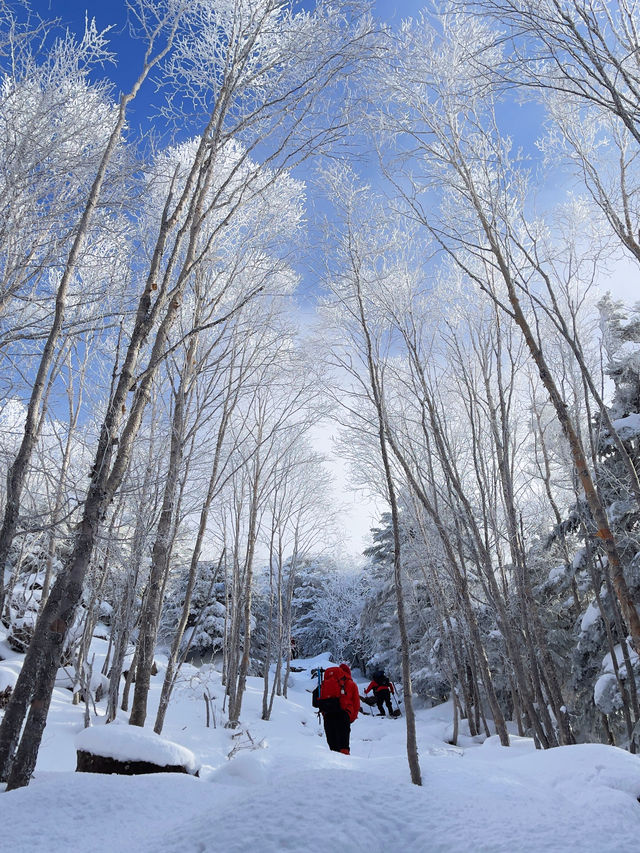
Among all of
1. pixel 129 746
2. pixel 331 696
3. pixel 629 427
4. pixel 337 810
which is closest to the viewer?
pixel 337 810

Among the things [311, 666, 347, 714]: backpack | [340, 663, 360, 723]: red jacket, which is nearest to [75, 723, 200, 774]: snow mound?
[311, 666, 347, 714]: backpack

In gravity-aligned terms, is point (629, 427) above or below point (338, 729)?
above

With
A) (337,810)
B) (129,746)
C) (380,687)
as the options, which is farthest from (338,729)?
(380,687)

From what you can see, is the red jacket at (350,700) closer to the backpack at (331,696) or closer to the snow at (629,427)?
the backpack at (331,696)

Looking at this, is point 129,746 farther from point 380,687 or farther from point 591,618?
point 380,687

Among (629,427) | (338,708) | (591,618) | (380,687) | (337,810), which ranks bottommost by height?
(380,687)

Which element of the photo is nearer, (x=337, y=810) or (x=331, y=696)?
(x=337, y=810)

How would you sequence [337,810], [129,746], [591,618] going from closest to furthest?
[337,810] < [129,746] < [591,618]

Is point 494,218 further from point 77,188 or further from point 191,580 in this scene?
point 191,580

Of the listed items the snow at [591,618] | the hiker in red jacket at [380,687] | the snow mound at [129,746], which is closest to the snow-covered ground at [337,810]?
the snow mound at [129,746]

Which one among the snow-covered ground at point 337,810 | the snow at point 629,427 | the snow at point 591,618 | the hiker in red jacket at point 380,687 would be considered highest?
the snow at point 629,427

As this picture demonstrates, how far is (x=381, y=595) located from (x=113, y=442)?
674 inches

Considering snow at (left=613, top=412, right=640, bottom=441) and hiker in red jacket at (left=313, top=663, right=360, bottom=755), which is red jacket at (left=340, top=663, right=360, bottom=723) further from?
snow at (left=613, top=412, right=640, bottom=441)

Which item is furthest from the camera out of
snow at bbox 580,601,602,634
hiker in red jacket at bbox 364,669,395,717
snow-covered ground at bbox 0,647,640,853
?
hiker in red jacket at bbox 364,669,395,717
